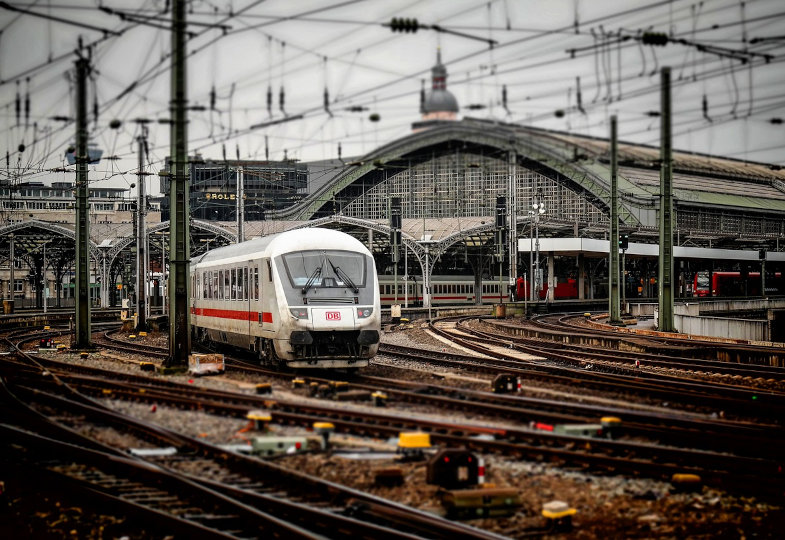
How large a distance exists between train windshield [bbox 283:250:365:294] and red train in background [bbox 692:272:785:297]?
66.2 metres

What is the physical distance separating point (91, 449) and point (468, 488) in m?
4.92

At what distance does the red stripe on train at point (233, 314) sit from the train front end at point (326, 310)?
37.6 inches

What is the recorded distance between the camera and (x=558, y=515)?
7.59m

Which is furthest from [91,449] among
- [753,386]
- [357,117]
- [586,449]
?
[357,117]

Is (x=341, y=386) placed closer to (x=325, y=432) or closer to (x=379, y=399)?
(x=379, y=399)

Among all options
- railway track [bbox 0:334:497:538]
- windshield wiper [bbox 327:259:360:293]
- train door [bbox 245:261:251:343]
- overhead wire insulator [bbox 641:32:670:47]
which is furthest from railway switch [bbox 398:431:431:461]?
overhead wire insulator [bbox 641:32:670:47]

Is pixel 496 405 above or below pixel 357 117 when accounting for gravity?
below

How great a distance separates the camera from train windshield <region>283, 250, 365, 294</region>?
18.7 meters

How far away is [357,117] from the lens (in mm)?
26594

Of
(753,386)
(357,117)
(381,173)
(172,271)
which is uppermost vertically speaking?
(381,173)

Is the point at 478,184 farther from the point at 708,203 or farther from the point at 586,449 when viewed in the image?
the point at 586,449

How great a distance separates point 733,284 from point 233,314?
230ft

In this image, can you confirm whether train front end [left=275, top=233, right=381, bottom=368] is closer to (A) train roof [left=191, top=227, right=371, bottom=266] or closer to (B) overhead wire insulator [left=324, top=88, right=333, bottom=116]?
(A) train roof [left=191, top=227, right=371, bottom=266]

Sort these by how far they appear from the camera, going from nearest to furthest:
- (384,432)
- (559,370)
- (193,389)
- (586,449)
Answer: (586,449) < (384,432) < (193,389) < (559,370)
